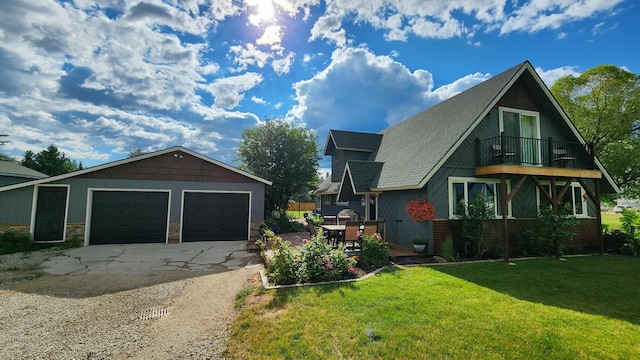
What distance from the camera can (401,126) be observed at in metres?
15.6

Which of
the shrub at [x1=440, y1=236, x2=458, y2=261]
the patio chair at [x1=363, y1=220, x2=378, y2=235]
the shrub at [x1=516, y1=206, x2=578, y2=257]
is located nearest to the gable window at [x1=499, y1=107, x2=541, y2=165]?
the shrub at [x1=516, y1=206, x2=578, y2=257]

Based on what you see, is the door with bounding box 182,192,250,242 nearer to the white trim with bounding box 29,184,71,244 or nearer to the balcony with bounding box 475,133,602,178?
the white trim with bounding box 29,184,71,244

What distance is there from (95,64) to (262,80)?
7498mm

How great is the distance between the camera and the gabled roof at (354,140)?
16.5 metres

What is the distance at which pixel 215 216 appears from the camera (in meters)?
12.9

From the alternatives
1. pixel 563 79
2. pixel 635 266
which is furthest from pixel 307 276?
pixel 563 79

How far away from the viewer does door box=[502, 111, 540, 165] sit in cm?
1042

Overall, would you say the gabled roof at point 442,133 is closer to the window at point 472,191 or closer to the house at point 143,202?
the window at point 472,191

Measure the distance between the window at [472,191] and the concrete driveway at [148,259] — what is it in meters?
7.26

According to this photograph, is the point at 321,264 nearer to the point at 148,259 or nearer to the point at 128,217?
the point at 148,259

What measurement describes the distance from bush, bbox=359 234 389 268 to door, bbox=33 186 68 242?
1285cm

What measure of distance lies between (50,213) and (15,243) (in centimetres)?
146

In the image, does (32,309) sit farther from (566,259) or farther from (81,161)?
(81,161)

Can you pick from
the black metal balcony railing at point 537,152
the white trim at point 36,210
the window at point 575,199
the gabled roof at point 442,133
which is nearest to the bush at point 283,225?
the gabled roof at point 442,133
